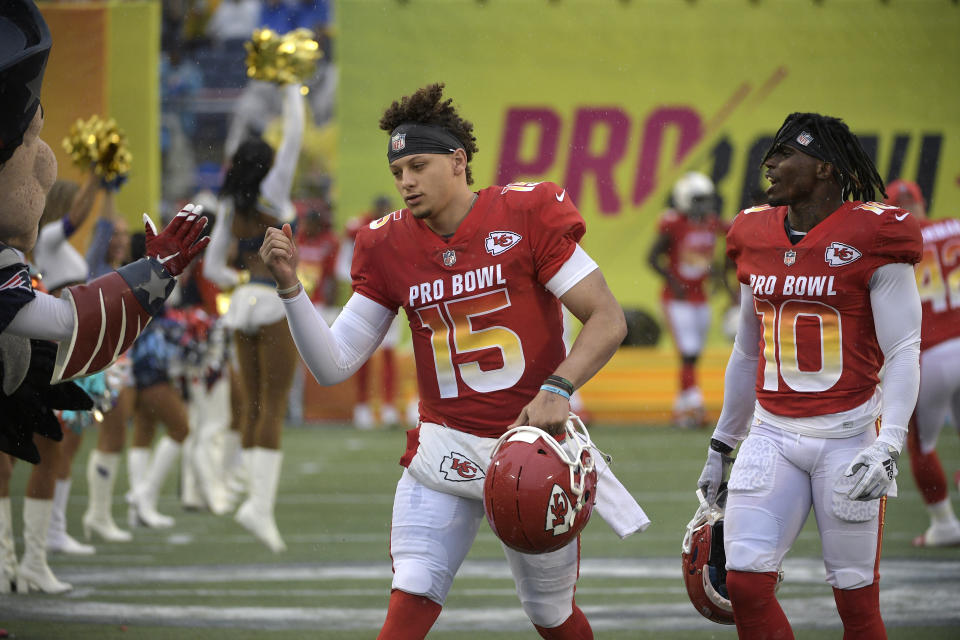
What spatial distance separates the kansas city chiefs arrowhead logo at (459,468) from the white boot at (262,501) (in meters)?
3.41

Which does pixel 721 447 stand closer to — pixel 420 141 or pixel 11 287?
pixel 420 141

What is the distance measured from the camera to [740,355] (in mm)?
4520

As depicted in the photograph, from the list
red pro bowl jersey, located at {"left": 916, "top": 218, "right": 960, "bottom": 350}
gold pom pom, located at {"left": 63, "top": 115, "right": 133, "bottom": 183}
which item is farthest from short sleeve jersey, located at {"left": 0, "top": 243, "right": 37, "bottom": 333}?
red pro bowl jersey, located at {"left": 916, "top": 218, "right": 960, "bottom": 350}

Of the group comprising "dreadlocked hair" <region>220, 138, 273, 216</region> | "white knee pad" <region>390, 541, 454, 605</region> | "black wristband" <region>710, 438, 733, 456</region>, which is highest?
"dreadlocked hair" <region>220, 138, 273, 216</region>

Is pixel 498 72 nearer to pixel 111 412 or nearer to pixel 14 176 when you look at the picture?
pixel 111 412

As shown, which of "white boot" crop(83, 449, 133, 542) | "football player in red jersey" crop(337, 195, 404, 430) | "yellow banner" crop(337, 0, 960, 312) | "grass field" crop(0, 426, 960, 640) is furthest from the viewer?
Answer: "yellow banner" crop(337, 0, 960, 312)

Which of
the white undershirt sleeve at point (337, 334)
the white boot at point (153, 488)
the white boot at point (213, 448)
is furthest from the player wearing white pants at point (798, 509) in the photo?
the white boot at point (213, 448)

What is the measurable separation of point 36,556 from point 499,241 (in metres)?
3.63

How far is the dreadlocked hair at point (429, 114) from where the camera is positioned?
407cm

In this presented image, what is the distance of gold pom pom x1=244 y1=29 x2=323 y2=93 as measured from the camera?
22.0ft

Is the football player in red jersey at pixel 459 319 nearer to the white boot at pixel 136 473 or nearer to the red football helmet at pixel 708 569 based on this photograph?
the red football helmet at pixel 708 569

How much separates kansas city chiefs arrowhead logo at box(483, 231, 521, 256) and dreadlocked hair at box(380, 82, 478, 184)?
1.10ft

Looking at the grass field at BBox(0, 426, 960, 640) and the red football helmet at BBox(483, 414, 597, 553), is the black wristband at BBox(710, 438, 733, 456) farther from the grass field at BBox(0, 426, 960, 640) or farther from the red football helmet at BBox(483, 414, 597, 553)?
the grass field at BBox(0, 426, 960, 640)

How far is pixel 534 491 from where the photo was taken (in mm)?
3586
